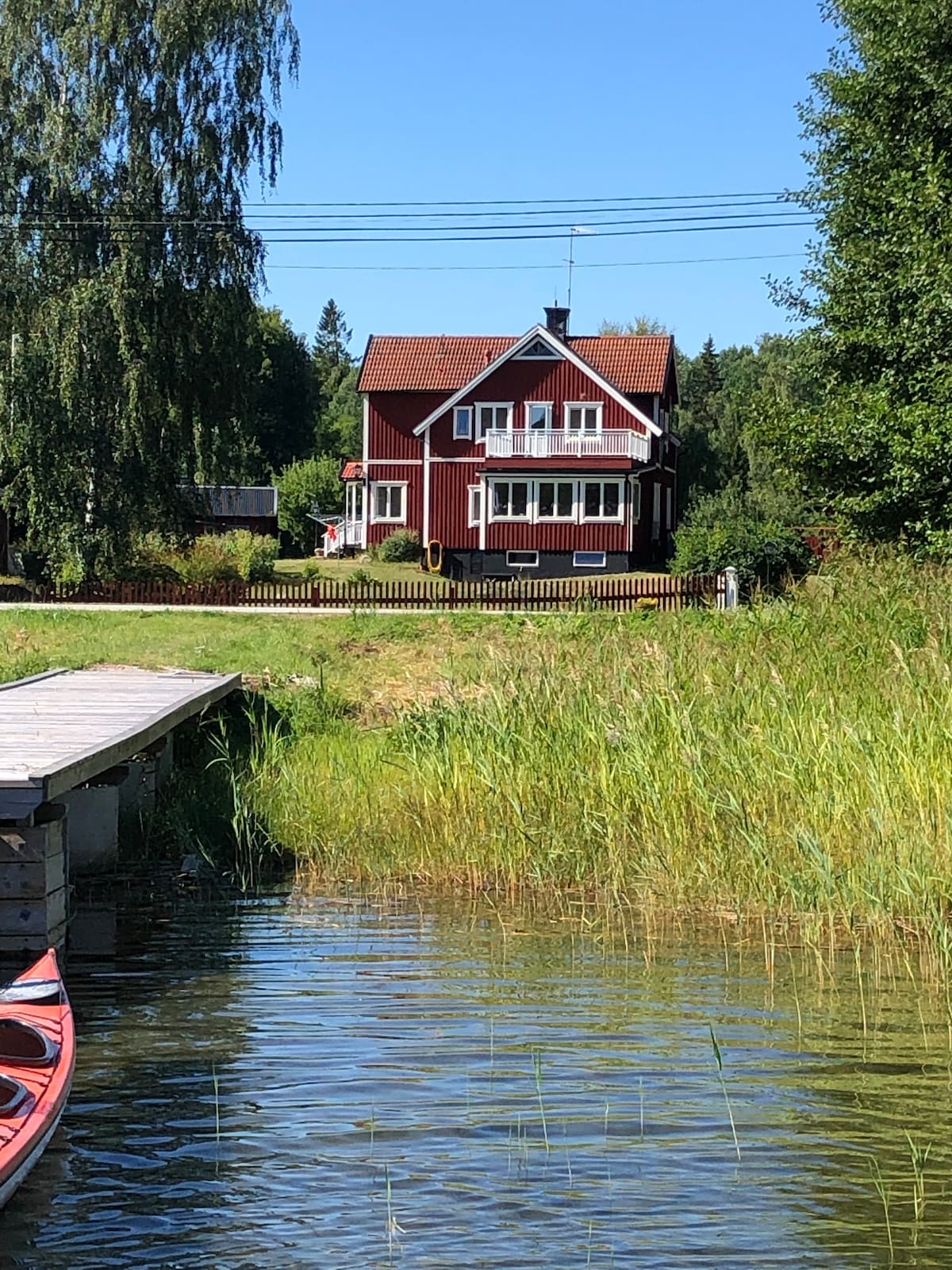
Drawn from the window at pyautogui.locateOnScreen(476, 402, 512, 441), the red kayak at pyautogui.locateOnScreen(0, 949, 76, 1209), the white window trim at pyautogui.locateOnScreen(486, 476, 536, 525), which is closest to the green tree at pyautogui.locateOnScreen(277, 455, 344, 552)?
the window at pyautogui.locateOnScreen(476, 402, 512, 441)

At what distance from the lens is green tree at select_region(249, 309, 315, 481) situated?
284 ft


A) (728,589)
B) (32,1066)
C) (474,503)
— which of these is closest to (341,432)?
(474,503)

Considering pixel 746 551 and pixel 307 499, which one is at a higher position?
pixel 307 499

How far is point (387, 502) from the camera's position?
2176 inches

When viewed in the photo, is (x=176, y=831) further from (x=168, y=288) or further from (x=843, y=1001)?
(x=168, y=288)

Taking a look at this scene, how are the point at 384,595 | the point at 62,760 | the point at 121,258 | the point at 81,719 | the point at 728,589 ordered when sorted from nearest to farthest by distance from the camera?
the point at 62,760 < the point at 81,719 < the point at 728,589 < the point at 384,595 < the point at 121,258

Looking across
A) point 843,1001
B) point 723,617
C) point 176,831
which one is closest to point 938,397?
point 723,617

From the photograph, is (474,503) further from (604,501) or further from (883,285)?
(883,285)

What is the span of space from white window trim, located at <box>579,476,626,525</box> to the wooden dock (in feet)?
110

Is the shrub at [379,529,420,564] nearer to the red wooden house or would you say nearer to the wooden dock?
the red wooden house

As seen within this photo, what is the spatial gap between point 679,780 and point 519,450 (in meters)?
41.0

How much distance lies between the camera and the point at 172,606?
1154 inches

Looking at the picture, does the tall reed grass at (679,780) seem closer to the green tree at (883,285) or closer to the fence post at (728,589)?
the green tree at (883,285)

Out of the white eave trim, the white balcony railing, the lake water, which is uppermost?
the white eave trim
